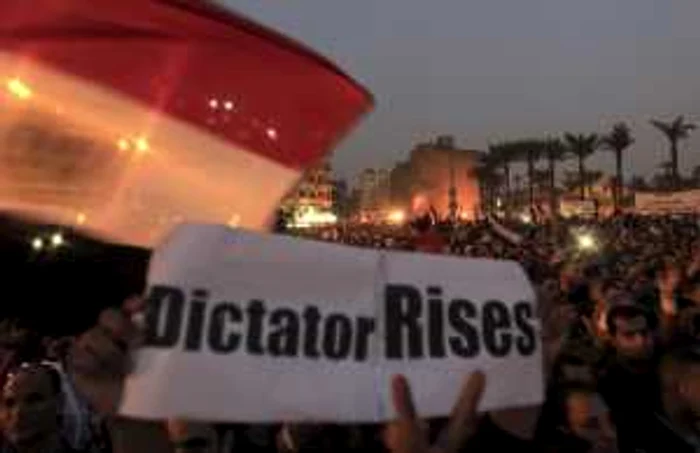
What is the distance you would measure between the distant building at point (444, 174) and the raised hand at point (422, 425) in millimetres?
119124

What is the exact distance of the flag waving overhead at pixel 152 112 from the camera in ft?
12.8

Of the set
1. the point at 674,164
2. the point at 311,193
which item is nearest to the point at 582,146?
the point at 674,164

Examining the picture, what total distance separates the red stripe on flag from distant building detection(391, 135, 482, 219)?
118161 millimetres

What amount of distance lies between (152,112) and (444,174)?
128244mm

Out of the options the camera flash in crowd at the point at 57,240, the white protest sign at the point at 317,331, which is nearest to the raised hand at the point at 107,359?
the white protest sign at the point at 317,331

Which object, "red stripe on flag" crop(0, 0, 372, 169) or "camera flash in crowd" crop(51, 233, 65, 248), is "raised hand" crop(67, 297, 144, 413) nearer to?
"camera flash in crowd" crop(51, 233, 65, 248)

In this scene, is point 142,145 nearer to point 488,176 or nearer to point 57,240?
point 57,240

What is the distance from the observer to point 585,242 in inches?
1020

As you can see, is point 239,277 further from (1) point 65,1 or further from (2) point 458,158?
(2) point 458,158

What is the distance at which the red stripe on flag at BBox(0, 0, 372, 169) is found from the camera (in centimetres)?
398

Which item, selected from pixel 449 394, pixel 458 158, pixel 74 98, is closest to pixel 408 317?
pixel 449 394

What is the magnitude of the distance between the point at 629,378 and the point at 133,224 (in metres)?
2.68

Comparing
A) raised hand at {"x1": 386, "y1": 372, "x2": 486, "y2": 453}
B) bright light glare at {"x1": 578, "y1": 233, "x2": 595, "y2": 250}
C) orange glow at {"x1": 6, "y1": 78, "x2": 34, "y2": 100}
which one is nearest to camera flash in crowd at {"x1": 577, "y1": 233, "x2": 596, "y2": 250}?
bright light glare at {"x1": 578, "y1": 233, "x2": 595, "y2": 250}

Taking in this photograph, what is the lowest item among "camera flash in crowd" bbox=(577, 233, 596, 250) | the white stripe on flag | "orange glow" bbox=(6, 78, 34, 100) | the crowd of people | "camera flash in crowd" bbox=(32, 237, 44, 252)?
the crowd of people
